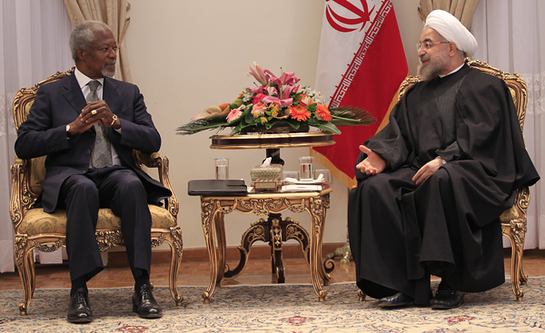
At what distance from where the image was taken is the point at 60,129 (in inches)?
128

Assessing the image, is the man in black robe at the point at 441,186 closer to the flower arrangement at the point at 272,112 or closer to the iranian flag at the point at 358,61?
the flower arrangement at the point at 272,112

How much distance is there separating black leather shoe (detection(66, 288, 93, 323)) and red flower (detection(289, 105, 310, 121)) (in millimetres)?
1595

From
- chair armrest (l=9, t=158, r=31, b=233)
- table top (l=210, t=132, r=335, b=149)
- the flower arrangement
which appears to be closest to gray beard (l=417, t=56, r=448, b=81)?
the flower arrangement

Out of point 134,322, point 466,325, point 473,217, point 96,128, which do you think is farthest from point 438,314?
point 96,128

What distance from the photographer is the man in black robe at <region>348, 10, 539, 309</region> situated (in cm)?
297

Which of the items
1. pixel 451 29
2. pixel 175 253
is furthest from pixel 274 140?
pixel 451 29

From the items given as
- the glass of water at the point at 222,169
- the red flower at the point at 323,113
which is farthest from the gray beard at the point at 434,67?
the glass of water at the point at 222,169

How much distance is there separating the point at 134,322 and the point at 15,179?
1156 mm

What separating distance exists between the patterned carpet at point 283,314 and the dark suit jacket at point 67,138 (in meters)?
0.66

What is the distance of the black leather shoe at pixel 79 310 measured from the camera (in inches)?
113

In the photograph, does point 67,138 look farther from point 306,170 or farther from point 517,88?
point 517,88

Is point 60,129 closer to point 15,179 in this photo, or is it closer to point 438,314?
point 15,179

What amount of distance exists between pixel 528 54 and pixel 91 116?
3388 mm

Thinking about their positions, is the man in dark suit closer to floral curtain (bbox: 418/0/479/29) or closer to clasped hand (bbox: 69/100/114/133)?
clasped hand (bbox: 69/100/114/133)
